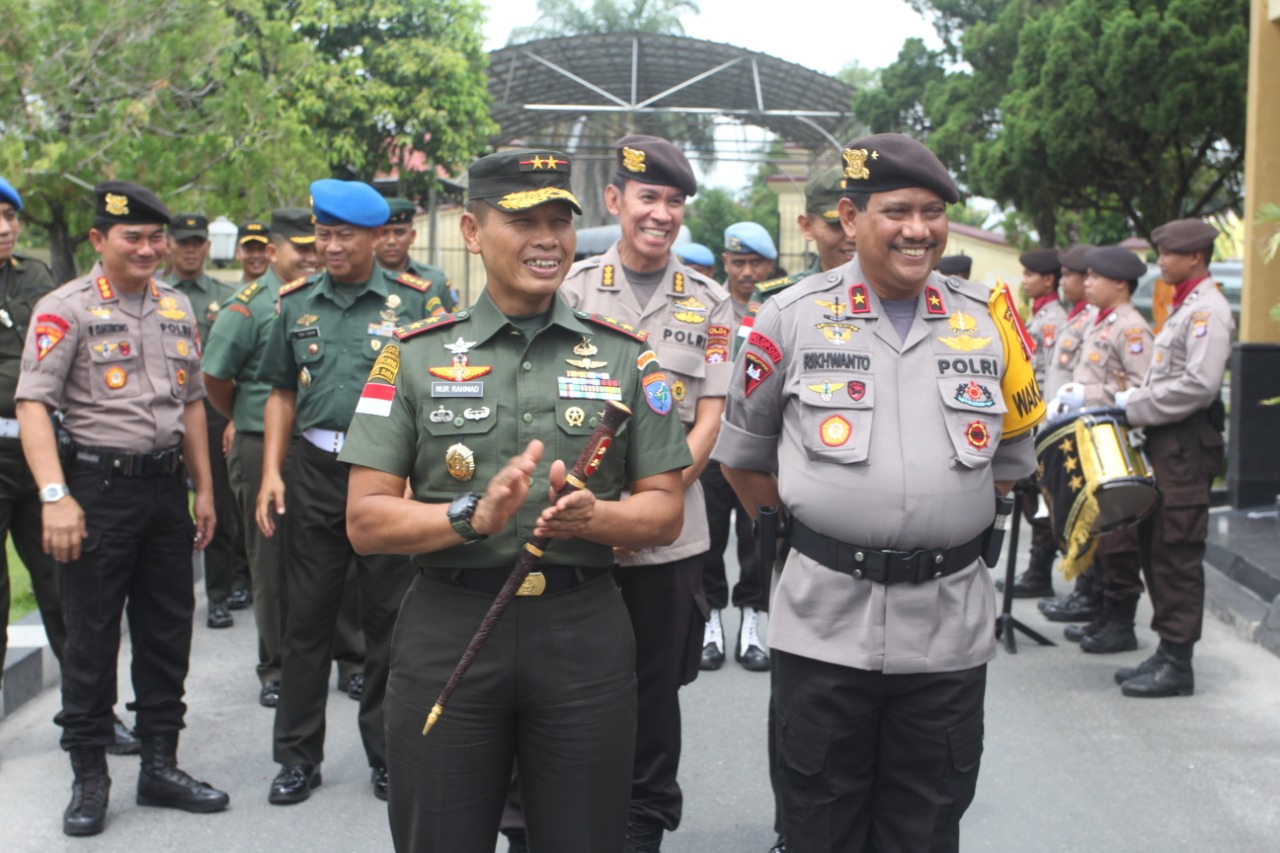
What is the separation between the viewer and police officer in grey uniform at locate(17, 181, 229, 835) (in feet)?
16.2

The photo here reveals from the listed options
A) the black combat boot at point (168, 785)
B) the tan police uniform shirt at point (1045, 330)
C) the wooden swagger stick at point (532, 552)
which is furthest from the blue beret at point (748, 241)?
the wooden swagger stick at point (532, 552)

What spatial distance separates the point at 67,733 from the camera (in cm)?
497

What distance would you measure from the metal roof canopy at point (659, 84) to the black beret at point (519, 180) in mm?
28031

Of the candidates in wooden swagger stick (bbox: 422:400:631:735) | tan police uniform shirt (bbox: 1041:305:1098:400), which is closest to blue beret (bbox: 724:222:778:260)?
tan police uniform shirt (bbox: 1041:305:1098:400)

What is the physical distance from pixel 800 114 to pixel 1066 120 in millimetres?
15766

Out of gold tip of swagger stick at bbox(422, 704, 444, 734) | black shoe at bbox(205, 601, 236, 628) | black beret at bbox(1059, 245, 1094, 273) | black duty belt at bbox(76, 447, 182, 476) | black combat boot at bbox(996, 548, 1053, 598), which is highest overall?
black beret at bbox(1059, 245, 1094, 273)

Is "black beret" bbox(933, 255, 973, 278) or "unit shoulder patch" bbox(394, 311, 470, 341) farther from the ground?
"black beret" bbox(933, 255, 973, 278)

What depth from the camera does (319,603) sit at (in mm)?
5219

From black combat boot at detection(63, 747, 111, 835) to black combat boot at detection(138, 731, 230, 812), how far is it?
0.54 feet

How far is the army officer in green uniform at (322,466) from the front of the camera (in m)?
5.15

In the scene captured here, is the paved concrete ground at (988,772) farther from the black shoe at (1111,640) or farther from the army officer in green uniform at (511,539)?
the army officer in green uniform at (511,539)

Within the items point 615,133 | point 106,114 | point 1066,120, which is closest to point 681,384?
point 106,114

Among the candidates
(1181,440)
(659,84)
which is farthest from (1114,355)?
(659,84)

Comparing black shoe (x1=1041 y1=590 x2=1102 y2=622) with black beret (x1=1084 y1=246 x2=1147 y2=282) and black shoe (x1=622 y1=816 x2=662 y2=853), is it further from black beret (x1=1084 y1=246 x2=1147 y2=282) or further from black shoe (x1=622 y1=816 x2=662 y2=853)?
black shoe (x1=622 y1=816 x2=662 y2=853)
